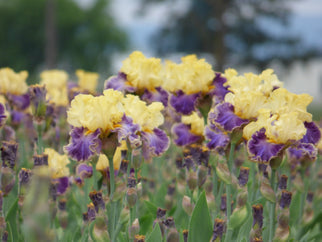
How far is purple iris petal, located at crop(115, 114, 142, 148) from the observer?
2.01 m

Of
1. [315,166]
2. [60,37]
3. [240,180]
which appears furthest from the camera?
[60,37]

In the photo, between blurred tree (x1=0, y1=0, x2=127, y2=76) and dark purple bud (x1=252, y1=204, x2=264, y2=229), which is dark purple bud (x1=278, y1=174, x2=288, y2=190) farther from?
blurred tree (x1=0, y1=0, x2=127, y2=76)

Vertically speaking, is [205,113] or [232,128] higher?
[205,113]

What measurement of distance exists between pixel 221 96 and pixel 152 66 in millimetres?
530

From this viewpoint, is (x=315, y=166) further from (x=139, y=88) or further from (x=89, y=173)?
(x=89, y=173)

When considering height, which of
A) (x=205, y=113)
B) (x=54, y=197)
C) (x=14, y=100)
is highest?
(x=14, y=100)

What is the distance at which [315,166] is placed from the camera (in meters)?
4.00

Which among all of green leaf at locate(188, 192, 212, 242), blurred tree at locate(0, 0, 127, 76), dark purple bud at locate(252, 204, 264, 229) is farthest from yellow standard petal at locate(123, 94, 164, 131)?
blurred tree at locate(0, 0, 127, 76)

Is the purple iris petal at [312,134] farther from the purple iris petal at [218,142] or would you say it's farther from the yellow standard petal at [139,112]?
the yellow standard petal at [139,112]

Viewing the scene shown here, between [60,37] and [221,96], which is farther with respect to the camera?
[60,37]

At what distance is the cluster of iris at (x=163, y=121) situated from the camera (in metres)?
2.04

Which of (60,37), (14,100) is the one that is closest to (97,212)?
(14,100)

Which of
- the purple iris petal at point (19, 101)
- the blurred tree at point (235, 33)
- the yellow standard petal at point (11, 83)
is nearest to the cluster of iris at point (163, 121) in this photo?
the purple iris petal at point (19, 101)

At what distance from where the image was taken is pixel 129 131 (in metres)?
2.04
